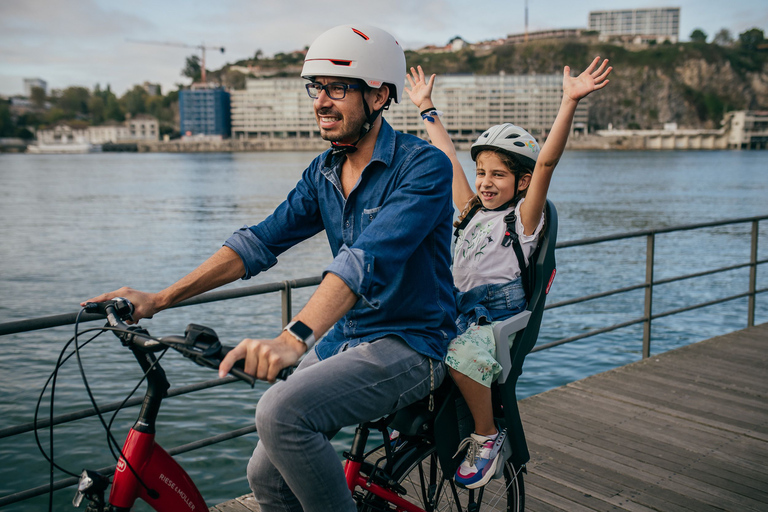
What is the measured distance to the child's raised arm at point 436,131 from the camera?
3.19m

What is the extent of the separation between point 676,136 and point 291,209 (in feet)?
562

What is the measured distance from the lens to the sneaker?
2463 millimetres

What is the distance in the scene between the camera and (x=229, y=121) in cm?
18488

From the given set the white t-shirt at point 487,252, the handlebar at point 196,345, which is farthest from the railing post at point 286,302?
the handlebar at point 196,345

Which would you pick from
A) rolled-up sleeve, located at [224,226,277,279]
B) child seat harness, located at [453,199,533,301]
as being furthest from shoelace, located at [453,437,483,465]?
rolled-up sleeve, located at [224,226,277,279]

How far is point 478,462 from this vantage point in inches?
98.0

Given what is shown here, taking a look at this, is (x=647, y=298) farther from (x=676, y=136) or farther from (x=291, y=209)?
(x=676, y=136)

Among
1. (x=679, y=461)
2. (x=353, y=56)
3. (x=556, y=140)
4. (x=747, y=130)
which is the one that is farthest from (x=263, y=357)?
(x=747, y=130)

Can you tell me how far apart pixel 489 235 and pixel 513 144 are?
40 centimetres

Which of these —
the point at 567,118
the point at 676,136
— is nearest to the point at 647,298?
the point at 567,118

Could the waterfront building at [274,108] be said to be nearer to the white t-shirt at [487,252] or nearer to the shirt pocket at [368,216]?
the white t-shirt at [487,252]

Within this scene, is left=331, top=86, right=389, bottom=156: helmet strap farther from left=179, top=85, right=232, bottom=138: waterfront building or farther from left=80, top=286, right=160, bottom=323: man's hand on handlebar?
left=179, top=85, right=232, bottom=138: waterfront building

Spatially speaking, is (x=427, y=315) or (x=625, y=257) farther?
(x=625, y=257)

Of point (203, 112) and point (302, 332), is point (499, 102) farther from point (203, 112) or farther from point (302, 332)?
point (302, 332)
